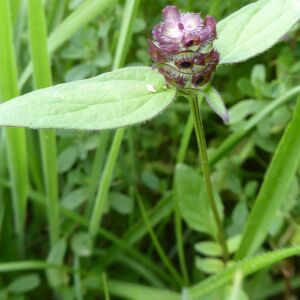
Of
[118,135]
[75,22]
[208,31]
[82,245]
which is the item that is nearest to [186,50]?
[208,31]

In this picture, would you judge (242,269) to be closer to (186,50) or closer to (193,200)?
(193,200)

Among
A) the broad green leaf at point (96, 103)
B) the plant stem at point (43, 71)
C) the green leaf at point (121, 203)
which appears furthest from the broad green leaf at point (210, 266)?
the broad green leaf at point (96, 103)

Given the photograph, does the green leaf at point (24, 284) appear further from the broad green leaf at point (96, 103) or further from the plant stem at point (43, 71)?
the broad green leaf at point (96, 103)

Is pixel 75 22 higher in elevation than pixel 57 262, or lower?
higher

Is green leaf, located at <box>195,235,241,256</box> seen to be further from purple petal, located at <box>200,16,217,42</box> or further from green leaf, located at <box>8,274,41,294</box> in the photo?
purple petal, located at <box>200,16,217,42</box>

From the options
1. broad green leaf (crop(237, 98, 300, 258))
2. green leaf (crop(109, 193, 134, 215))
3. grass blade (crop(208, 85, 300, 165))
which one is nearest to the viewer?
broad green leaf (crop(237, 98, 300, 258))

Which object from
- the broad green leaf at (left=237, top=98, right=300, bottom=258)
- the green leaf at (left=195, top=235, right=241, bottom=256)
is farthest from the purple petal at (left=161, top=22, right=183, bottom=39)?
the green leaf at (left=195, top=235, right=241, bottom=256)
